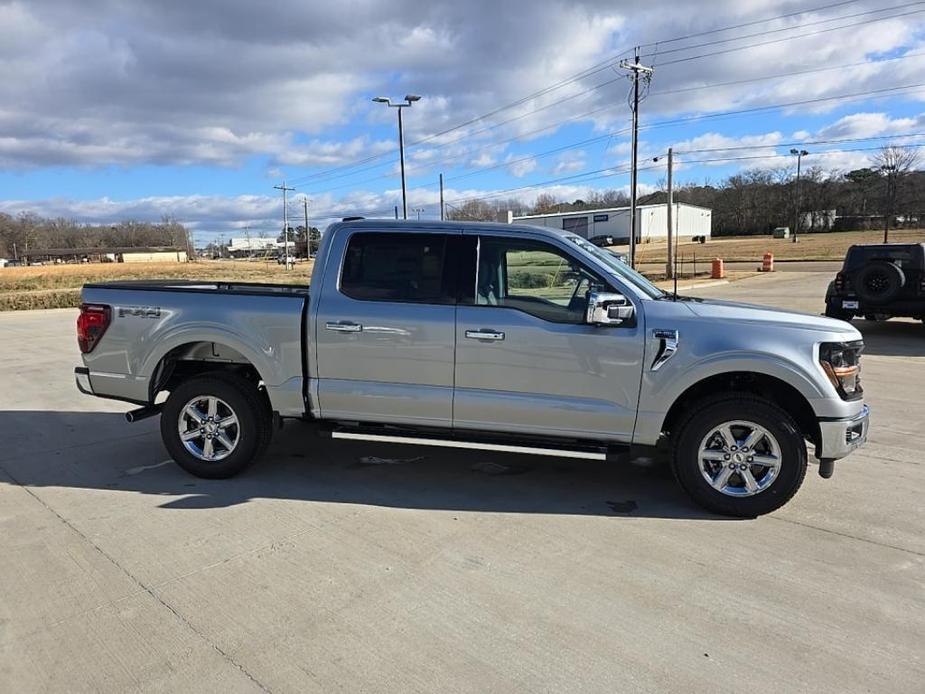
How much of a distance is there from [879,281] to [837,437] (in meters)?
9.63

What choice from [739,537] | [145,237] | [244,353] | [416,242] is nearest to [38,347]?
[244,353]

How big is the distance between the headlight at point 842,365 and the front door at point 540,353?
117cm

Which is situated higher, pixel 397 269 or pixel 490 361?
pixel 397 269

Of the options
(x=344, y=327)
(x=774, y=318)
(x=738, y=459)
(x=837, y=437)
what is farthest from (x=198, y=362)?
(x=837, y=437)

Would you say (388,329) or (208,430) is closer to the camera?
(388,329)

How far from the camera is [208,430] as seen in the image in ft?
16.6

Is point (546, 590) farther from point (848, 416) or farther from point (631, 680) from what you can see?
point (848, 416)

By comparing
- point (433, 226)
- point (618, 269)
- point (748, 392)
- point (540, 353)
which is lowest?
point (748, 392)

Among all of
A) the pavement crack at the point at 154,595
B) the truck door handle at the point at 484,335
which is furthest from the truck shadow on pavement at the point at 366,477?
the truck door handle at the point at 484,335

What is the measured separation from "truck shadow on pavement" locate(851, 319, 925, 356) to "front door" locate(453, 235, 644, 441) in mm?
7975

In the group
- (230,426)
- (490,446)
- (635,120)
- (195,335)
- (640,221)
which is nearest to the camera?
(490,446)

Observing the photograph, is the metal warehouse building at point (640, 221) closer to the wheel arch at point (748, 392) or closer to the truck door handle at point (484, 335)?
the wheel arch at point (748, 392)

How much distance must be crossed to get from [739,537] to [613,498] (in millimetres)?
910

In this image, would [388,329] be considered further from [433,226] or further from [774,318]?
[774,318]
